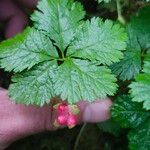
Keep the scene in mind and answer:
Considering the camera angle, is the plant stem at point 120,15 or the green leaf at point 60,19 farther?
the plant stem at point 120,15

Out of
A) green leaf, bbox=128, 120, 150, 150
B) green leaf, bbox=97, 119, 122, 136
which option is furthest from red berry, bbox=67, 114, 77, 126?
green leaf, bbox=97, 119, 122, 136

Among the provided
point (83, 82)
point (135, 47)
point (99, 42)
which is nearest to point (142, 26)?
point (135, 47)

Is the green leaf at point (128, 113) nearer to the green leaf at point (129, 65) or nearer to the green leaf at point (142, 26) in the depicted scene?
the green leaf at point (129, 65)

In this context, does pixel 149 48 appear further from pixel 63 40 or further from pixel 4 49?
pixel 4 49

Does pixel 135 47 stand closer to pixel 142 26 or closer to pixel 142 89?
pixel 142 26

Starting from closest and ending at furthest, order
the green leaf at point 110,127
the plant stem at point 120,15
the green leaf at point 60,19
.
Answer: the green leaf at point 60,19 < the plant stem at point 120,15 < the green leaf at point 110,127

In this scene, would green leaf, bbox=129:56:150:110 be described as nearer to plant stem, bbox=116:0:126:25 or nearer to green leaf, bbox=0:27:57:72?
green leaf, bbox=0:27:57:72

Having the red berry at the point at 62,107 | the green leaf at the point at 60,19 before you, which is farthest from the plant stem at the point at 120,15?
the red berry at the point at 62,107

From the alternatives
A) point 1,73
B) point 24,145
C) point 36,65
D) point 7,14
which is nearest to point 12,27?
point 7,14
